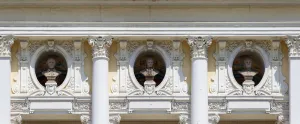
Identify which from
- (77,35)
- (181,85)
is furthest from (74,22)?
(181,85)

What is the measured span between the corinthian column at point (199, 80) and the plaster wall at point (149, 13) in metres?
0.59

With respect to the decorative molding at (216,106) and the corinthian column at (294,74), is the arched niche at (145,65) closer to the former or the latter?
the decorative molding at (216,106)

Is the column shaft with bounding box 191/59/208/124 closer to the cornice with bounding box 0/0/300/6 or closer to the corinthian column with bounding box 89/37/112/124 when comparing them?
the cornice with bounding box 0/0/300/6

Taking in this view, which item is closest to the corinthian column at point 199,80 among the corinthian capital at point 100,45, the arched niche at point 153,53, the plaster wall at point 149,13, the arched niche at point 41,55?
the plaster wall at point 149,13

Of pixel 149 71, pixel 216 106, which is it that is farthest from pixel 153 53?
pixel 216 106

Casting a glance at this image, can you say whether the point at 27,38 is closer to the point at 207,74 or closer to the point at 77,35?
the point at 77,35

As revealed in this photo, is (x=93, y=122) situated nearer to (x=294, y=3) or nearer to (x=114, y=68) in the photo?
(x=114, y=68)

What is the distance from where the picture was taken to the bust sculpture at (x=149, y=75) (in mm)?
40625

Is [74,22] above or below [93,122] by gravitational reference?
above

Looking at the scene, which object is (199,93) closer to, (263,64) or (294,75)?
(263,64)

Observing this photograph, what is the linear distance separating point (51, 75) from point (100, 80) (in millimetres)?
1345

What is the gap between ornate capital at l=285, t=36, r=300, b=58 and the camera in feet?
133

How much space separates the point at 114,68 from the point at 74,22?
61.6 inches

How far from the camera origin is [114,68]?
40812 millimetres
